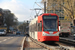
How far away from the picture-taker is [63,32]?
36.7m

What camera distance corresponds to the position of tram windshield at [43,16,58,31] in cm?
1614

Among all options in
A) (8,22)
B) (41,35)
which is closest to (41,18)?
(41,35)

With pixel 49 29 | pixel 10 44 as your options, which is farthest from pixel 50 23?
pixel 10 44

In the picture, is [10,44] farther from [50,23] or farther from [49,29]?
[50,23]

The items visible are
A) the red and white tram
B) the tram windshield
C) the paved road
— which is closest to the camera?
the paved road

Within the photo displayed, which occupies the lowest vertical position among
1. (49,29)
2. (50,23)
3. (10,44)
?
(10,44)

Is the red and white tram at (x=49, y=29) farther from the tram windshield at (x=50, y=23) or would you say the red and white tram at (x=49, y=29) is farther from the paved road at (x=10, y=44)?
the paved road at (x=10, y=44)

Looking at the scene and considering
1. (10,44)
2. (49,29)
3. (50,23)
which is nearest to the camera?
(49,29)

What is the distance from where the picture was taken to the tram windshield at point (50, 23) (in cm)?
1614

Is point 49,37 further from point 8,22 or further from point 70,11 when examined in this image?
point 8,22

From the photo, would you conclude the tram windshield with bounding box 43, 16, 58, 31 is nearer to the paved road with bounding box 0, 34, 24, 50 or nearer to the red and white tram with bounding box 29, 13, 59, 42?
the red and white tram with bounding box 29, 13, 59, 42

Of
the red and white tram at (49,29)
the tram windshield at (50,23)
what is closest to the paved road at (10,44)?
the red and white tram at (49,29)

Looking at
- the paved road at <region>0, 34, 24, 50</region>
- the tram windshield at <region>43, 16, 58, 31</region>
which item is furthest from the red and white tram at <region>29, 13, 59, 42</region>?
the paved road at <region>0, 34, 24, 50</region>

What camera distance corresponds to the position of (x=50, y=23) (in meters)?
16.3
